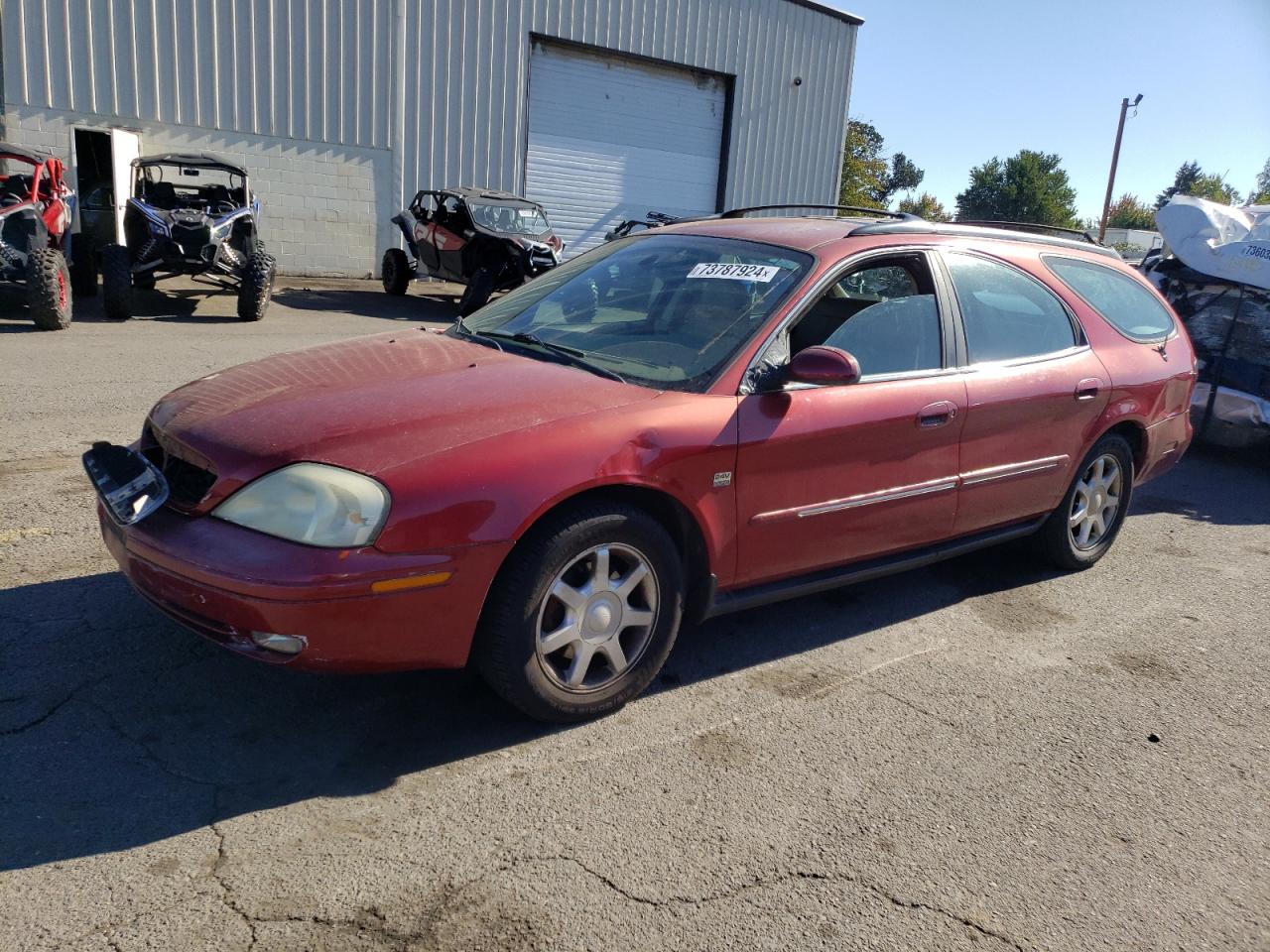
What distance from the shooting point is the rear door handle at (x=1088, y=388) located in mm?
4648

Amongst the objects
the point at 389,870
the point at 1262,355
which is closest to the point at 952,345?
the point at 389,870

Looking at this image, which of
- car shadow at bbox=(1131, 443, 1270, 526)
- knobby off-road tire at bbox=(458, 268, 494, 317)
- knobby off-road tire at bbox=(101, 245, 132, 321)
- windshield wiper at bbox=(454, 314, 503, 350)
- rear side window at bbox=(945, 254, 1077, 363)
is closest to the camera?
windshield wiper at bbox=(454, 314, 503, 350)

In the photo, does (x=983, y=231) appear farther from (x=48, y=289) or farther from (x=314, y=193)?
(x=314, y=193)

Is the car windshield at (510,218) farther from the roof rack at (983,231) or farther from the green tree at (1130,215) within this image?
the green tree at (1130,215)

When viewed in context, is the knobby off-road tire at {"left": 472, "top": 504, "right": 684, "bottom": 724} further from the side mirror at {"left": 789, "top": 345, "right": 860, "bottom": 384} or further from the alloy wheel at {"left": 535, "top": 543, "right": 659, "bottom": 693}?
the side mirror at {"left": 789, "top": 345, "right": 860, "bottom": 384}

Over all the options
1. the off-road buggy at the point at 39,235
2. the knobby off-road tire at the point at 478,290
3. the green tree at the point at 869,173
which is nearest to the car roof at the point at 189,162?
the off-road buggy at the point at 39,235

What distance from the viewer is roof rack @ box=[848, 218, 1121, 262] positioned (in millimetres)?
4195

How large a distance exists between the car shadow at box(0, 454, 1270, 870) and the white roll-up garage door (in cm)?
1564

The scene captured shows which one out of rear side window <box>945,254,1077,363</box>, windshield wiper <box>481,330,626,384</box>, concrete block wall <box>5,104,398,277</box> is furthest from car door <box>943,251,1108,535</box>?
concrete block wall <box>5,104,398,277</box>

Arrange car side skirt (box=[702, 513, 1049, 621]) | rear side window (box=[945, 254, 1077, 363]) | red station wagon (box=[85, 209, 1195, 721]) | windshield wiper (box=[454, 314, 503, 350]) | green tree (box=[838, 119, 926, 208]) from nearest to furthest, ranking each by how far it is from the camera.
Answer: red station wagon (box=[85, 209, 1195, 721]) → car side skirt (box=[702, 513, 1049, 621]) → windshield wiper (box=[454, 314, 503, 350]) → rear side window (box=[945, 254, 1077, 363]) → green tree (box=[838, 119, 926, 208])

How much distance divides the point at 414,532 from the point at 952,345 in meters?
2.49

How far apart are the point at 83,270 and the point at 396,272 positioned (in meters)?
4.66

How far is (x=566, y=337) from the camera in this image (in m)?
3.89

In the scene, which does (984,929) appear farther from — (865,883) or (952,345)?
(952,345)
